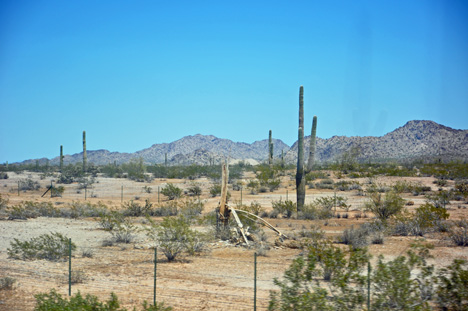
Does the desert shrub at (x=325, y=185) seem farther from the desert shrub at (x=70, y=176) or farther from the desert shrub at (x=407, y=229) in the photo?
the desert shrub at (x=70, y=176)

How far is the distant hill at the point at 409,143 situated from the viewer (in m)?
124

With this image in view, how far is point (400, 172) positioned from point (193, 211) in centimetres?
3301

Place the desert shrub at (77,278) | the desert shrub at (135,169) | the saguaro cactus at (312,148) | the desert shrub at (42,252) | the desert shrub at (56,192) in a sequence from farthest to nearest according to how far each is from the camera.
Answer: the desert shrub at (135,169), the desert shrub at (56,192), the saguaro cactus at (312,148), the desert shrub at (42,252), the desert shrub at (77,278)

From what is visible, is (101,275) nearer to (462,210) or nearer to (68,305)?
(68,305)

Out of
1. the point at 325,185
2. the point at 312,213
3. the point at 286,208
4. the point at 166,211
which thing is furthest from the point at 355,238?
the point at 325,185

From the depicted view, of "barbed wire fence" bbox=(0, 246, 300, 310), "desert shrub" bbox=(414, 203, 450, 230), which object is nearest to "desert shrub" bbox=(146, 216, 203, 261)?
"barbed wire fence" bbox=(0, 246, 300, 310)

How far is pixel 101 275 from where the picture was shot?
14.8 m

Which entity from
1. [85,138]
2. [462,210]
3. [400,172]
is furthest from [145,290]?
[85,138]

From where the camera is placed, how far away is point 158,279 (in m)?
14.3

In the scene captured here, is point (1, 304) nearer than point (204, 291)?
Yes

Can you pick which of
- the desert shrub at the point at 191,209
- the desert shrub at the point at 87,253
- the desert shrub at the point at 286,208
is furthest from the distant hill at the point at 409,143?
the desert shrub at the point at 87,253

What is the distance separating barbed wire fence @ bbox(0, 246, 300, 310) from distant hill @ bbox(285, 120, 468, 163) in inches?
4342

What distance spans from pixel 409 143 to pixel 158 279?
137 meters

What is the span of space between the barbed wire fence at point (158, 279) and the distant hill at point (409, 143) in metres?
110
